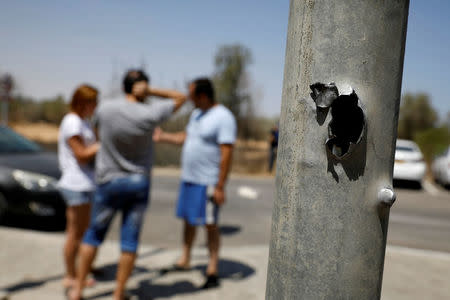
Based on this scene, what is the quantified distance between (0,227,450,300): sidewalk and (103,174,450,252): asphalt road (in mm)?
1048

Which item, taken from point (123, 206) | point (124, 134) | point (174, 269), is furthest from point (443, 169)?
point (124, 134)

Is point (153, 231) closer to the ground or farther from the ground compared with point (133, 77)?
closer to the ground

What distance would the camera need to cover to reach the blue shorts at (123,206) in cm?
317

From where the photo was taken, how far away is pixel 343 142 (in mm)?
889

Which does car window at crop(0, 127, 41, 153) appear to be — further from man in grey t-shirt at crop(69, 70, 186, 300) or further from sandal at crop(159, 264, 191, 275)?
man in grey t-shirt at crop(69, 70, 186, 300)

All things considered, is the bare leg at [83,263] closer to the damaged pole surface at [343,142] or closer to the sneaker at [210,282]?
the sneaker at [210,282]

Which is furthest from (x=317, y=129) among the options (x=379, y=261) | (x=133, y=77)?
(x=133, y=77)

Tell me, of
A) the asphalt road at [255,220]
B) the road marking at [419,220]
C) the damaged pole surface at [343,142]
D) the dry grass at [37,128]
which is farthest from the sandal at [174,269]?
the dry grass at [37,128]

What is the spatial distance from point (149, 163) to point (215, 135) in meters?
0.75

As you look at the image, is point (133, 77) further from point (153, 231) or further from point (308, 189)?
point (153, 231)

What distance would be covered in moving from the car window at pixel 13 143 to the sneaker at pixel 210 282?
4.53 m

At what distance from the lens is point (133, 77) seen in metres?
3.23

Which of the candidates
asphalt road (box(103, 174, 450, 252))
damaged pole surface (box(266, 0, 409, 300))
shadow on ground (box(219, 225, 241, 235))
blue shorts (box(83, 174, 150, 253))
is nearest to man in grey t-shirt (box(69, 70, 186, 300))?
blue shorts (box(83, 174, 150, 253))

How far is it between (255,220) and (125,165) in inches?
186
